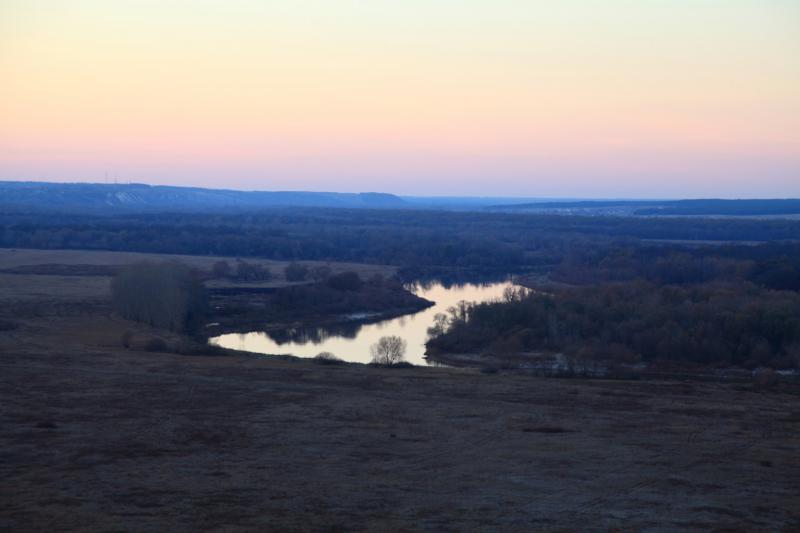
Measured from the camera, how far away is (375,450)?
1576 cm

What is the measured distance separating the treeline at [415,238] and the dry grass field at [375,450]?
38.3 metres

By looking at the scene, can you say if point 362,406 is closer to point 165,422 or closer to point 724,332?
point 165,422

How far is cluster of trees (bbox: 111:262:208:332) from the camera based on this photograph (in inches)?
1382

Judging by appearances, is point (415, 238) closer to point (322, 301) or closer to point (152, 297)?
point (322, 301)

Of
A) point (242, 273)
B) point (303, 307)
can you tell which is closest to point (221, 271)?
point (242, 273)

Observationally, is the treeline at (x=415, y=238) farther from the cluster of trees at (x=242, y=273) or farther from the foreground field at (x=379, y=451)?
the foreground field at (x=379, y=451)

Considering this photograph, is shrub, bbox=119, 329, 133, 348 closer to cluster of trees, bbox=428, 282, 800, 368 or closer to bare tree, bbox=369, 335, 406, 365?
bare tree, bbox=369, 335, 406, 365

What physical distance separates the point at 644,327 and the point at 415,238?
50.1 metres

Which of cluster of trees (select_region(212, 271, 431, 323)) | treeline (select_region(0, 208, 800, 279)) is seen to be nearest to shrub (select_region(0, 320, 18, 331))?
cluster of trees (select_region(212, 271, 431, 323))

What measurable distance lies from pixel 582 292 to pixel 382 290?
11290 millimetres

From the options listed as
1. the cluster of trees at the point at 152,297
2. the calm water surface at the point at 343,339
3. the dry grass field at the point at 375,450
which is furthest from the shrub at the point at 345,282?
the dry grass field at the point at 375,450

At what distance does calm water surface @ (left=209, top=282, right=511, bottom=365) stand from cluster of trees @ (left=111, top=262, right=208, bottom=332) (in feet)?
7.09

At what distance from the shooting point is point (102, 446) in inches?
609

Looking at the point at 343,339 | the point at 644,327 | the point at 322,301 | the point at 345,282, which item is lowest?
the point at 343,339
